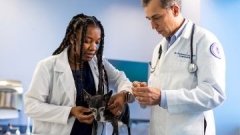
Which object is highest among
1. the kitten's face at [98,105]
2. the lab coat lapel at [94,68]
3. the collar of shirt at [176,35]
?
the collar of shirt at [176,35]

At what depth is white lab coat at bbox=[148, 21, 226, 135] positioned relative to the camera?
4.08ft

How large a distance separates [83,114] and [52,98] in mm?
193

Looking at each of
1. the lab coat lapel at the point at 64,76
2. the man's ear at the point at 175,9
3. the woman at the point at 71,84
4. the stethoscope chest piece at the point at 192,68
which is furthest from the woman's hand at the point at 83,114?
the man's ear at the point at 175,9

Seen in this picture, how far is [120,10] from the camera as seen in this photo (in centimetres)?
371

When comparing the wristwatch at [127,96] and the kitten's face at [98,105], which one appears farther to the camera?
the wristwatch at [127,96]

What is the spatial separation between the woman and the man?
0.59ft

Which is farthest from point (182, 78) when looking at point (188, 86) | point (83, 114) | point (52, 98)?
point (52, 98)

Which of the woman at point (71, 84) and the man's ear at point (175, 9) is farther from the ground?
the man's ear at point (175, 9)

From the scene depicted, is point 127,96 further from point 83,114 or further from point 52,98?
point 52,98

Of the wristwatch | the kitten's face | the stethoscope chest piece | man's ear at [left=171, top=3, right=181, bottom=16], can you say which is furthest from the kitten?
man's ear at [left=171, top=3, right=181, bottom=16]

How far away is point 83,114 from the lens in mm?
1327

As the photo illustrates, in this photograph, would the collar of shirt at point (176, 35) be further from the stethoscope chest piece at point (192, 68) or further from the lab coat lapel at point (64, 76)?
the lab coat lapel at point (64, 76)

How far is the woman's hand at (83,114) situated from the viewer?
132cm

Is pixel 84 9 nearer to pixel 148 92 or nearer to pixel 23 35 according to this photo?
pixel 23 35
